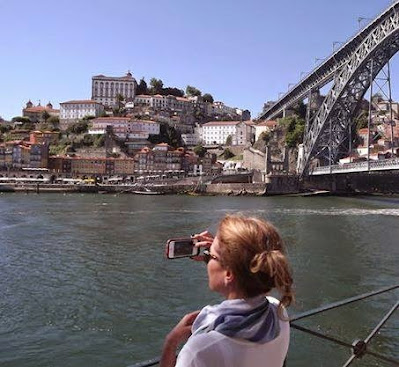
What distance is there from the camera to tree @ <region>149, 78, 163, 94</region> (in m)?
115

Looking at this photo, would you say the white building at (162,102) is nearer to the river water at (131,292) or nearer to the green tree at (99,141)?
the green tree at (99,141)

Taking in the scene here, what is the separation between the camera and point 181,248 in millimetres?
1736

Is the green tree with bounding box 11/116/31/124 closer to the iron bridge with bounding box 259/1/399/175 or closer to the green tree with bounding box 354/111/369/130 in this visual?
the iron bridge with bounding box 259/1/399/175

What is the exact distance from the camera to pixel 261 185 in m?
59.5

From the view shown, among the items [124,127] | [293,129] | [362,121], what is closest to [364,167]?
[362,121]

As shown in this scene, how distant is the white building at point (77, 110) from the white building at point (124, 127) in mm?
8323

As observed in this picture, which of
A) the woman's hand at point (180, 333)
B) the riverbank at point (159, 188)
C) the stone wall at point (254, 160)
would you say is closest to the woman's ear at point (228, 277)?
the woman's hand at point (180, 333)

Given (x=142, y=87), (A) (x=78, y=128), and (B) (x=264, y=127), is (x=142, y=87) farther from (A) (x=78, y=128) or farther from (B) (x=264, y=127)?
(B) (x=264, y=127)

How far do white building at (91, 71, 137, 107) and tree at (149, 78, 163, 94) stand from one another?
6.17 meters

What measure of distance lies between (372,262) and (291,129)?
62.5 m

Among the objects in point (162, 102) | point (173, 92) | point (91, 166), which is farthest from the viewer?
point (173, 92)

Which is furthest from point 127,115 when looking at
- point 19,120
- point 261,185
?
point 261,185

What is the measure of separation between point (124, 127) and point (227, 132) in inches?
756

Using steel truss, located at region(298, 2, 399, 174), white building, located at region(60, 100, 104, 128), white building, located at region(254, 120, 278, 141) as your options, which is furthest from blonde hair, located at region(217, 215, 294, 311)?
white building, located at region(60, 100, 104, 128)
